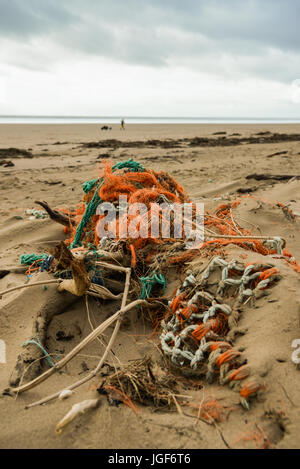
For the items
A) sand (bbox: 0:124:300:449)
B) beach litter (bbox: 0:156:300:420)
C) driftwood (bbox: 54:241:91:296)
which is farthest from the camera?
driftwood (bbox: 54:241:91:296)

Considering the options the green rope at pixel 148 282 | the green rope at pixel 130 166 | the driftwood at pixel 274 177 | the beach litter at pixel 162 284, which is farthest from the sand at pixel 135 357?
the driftwood at pixel 274 177

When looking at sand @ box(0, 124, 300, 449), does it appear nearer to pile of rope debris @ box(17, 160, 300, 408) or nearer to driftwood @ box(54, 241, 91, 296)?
pile of rope debris @ box(17, 160, 300, 408)

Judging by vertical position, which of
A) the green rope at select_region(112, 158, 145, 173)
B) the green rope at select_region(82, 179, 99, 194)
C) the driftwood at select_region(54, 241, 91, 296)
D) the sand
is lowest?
the sand

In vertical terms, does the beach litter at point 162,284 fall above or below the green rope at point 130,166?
below

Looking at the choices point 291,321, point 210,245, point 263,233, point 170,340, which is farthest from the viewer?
point 263,233

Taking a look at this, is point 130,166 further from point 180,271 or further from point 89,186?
point 180,271

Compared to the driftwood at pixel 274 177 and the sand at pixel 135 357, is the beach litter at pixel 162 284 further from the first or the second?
the driftwood at pixel 274 177

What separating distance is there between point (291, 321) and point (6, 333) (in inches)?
63.9

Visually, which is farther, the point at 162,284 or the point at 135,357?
the point at 162,284

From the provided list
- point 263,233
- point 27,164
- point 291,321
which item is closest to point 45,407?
point 291,321

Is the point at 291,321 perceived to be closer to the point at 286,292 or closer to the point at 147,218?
the point at 286,292

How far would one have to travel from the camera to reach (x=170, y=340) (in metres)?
1.86

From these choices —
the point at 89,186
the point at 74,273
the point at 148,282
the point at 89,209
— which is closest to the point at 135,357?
the point at 148,282

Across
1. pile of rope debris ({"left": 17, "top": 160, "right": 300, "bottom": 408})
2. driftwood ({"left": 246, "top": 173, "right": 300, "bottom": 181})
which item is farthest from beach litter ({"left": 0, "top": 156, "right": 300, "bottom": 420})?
driftwood ({"left": 246, "top": 173, "right": 300, "bottom": 181})
